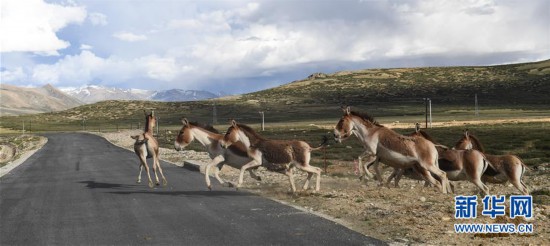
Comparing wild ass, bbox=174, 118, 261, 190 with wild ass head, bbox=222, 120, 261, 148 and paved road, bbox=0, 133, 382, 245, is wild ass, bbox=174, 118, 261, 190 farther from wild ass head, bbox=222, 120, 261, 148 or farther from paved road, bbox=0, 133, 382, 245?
paved road, bbox=0, 133, 382, 245

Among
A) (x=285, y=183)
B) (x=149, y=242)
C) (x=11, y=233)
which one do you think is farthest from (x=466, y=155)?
(x=11, y=233)

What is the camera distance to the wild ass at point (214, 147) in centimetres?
1473

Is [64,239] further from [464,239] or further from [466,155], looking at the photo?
[466,155]

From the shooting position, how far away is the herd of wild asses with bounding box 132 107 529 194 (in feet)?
44.3

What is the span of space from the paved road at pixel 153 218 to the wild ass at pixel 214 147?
93cm

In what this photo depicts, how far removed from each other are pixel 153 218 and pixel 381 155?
6.62 meters

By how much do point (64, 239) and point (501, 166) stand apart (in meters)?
11.7

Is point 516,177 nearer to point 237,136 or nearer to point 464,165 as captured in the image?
point 464,165

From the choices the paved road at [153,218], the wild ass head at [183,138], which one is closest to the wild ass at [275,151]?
the paved road at [153,218]

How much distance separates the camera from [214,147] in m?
15.3

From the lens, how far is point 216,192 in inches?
616

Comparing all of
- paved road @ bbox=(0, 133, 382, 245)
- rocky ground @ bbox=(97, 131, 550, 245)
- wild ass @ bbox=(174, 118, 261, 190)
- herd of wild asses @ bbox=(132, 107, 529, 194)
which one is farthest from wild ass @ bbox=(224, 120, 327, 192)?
paved road @ bbox=(0, 133, 382, 245)

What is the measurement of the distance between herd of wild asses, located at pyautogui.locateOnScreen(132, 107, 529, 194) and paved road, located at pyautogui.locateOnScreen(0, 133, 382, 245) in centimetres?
129

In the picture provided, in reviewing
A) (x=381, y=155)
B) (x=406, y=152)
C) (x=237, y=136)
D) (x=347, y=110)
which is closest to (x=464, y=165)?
(x=406, y=152)
